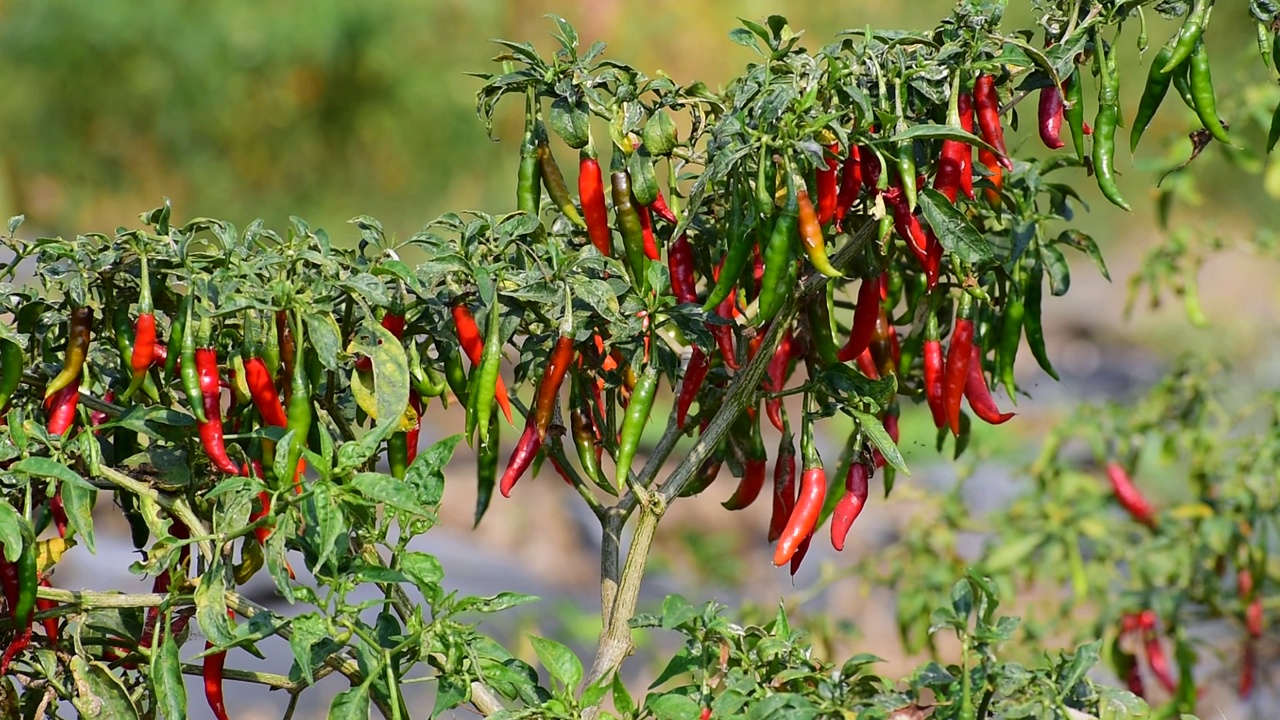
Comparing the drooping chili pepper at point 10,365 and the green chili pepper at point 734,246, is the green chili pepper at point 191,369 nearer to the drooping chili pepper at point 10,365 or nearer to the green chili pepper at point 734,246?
the drooping chili pepper at point 10,365

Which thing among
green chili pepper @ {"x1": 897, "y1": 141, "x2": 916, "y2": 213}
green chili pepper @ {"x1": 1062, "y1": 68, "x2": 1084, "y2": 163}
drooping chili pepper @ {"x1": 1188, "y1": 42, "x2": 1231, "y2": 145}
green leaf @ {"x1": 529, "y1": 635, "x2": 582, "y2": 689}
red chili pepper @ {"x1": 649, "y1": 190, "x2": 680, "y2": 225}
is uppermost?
drooping chili pepper @ {"x1": 1188, "y1": 42, "x2": 1231, "y2": 145}

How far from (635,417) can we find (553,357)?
0.12m

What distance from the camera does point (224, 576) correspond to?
1293 mm

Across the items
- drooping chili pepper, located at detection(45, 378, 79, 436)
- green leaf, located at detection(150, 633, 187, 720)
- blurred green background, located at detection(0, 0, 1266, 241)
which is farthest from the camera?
blurred green background, located at detection(0, 0, 1266, 241)

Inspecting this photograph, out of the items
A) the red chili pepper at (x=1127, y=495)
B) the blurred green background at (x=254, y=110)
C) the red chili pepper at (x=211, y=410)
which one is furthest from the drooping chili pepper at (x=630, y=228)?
the blurred green background at (x=254, y=110)

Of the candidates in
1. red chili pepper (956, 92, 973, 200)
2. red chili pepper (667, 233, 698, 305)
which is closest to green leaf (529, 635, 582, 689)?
red chili pepper (667, 233, 698, 305)

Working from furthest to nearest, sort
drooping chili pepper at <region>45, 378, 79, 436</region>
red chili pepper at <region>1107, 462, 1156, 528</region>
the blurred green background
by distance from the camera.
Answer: the blurred green background
red chili pepper at <region>1107, 462, 1156, 528</region>
drooping chili pepper at <region>45, 378, 79, 436</region>

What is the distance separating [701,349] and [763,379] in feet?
0.63

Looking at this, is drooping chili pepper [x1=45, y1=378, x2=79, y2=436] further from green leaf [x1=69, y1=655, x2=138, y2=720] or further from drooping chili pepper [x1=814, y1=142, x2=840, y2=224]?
drooping chili pepper [x1=814, y1=142, x2=840, y2=224]

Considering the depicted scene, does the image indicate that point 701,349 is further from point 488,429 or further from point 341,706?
point 341,706

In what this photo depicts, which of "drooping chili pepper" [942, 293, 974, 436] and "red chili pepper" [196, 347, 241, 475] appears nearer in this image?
"red chili pepper" [196, 347, 241, 475]

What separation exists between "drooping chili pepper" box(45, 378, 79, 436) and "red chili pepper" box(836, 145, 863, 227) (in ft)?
2.64

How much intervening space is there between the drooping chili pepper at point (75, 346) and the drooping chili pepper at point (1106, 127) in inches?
40.6

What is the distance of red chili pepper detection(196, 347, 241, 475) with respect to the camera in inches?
52.4
